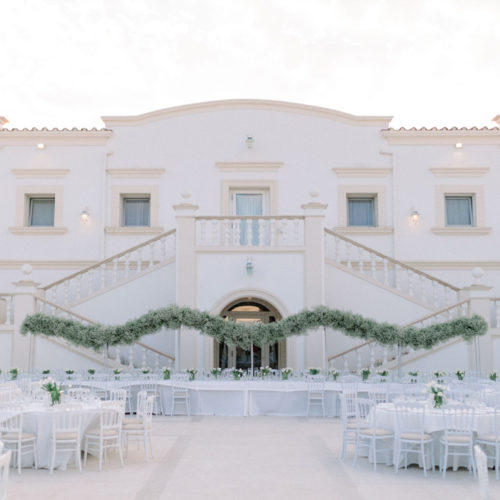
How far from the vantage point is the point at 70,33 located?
1623 cm

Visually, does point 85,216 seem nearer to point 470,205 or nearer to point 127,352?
point 127,352

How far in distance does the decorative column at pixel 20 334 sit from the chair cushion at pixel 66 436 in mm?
6676

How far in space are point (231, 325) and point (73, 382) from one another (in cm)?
311

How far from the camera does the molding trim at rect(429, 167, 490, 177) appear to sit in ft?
57.1

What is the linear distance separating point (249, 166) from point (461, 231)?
5756 mm

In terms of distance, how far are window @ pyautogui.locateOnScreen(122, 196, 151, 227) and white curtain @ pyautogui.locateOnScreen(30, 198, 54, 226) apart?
1978 mm

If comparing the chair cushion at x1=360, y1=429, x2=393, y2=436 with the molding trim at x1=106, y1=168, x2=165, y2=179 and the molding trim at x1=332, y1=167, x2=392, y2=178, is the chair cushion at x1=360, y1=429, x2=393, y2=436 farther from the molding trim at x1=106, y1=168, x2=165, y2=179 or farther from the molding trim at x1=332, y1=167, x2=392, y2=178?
the molding trim at x1=106, y1=168, x2=165, y2=179

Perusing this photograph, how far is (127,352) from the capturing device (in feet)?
48.9

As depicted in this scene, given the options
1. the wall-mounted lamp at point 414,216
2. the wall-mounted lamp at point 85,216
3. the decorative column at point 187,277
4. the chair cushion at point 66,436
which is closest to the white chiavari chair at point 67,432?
the chair cushion at point 66,436

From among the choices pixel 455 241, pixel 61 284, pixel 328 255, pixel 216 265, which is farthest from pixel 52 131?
pixel 455 241

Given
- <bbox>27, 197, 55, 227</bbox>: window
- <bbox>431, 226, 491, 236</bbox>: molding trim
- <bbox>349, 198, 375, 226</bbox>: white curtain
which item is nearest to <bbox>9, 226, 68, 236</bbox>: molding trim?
<bbox>27, 197, 55, 227</bbox>: window

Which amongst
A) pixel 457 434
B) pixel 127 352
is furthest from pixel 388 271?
pixel 457 434

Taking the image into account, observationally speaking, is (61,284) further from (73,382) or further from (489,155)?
(489,155)

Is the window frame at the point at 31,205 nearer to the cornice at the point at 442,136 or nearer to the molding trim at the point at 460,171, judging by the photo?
the cornice at the point at 442,136
